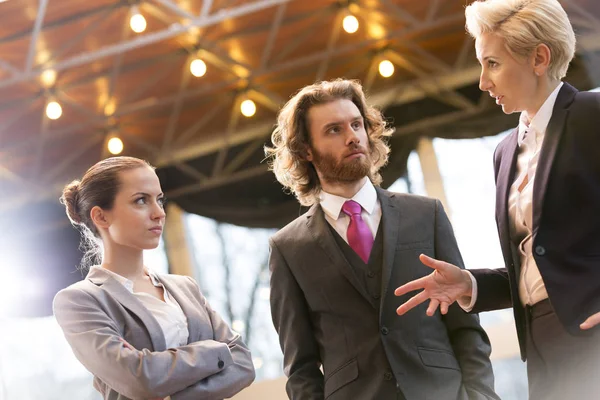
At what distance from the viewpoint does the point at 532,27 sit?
247cm

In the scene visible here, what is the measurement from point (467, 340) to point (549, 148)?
2.98ft

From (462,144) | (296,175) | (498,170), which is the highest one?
(462,144)

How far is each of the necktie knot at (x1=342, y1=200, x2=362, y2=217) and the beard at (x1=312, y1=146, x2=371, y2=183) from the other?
93 millimetres

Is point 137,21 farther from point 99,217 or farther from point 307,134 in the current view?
point 99,217

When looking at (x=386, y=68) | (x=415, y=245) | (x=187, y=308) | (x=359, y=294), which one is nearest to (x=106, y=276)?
(x=187, y=308)

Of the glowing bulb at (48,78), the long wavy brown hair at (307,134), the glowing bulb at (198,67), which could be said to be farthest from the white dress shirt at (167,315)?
the glowing bulb at (48,78)

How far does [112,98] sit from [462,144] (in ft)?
13.5

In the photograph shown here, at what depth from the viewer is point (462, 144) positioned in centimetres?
1007

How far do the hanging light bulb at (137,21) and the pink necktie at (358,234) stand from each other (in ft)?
17.4

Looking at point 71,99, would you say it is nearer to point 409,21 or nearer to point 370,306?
point 409,21

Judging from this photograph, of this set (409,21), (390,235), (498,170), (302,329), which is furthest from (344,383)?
(409,21)

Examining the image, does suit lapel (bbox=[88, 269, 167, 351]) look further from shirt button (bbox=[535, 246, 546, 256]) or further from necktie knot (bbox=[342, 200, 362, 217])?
shirt button (bbox=[535, 246, 546, 256])

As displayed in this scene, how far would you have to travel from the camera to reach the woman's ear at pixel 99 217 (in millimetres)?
3193

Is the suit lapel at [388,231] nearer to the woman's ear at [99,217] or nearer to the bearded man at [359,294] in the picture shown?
the bearded man at [359,294]
